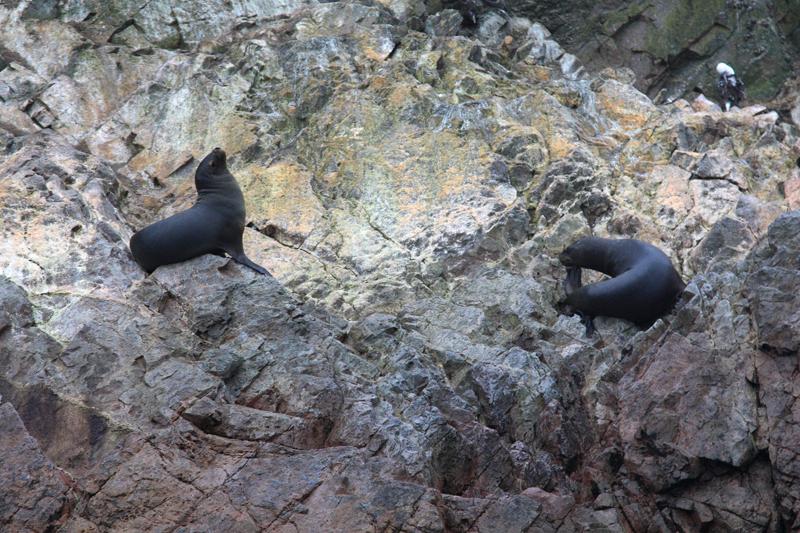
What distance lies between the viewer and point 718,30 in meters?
21.2

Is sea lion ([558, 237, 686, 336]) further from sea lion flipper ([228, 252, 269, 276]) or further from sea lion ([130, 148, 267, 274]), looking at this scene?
sea lion ([130, 148, 267, 274])

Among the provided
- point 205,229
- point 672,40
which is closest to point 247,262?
point 205,229

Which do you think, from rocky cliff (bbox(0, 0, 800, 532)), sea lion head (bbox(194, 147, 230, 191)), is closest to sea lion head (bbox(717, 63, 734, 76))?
rocky cliff (bbox(0, 0, 800, 532))

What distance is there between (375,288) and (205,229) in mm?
1985

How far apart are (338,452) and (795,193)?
820 centimetres

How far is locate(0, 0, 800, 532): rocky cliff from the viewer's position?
29.4ft

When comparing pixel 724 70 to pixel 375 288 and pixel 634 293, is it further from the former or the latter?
pixel 375 288

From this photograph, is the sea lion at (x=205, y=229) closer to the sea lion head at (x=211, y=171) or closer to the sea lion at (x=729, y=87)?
the sea lion head at (x=211, y=171)

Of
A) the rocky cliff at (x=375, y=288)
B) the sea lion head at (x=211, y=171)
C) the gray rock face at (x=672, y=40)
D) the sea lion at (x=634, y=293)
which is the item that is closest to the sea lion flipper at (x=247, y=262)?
the rocky cliff at (x=375, y=288)

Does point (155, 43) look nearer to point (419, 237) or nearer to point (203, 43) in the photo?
point (203, 43)

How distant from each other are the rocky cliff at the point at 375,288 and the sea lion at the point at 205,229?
34cm

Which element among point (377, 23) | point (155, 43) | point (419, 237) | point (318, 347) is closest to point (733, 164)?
point (419, 237)

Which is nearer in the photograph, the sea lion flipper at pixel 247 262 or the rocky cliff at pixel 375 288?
the rocky cliff at pixel 375 288

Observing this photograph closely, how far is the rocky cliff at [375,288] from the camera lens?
29.4 feet
